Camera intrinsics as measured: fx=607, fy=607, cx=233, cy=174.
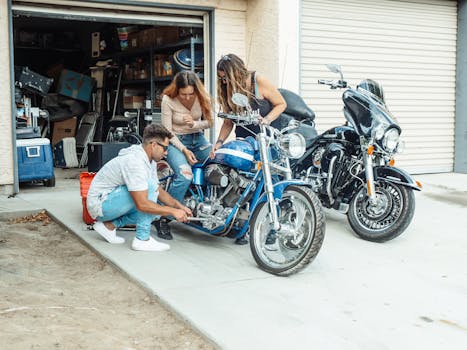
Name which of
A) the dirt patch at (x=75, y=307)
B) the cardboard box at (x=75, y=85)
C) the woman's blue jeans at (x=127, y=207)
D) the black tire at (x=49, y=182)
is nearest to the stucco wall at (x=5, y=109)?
the black tire at (x=49, y=182)

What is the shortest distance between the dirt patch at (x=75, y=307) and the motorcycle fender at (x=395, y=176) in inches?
88.6

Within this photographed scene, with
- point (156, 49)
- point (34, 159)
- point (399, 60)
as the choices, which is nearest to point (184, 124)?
point (34, 159)

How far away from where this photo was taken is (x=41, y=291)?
398 centimetres

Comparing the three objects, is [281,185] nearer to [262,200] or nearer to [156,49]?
[262,200]

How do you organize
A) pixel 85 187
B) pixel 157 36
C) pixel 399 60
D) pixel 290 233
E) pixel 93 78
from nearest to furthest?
1. pixel 290 233
2. pixel 85 187
3. pixel 399 60
4. pixel 157 36
5. pixel 93 78

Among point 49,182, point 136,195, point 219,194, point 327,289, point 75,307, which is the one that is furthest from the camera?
point 49,182

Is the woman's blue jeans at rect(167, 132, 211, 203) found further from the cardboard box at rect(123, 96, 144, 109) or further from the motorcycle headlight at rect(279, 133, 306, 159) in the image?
the cardboard box at rect(123, 96, 144, 109)

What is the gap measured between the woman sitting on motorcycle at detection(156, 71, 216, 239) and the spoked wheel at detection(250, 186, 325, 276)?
0.92 metres

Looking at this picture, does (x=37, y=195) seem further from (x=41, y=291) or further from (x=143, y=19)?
(x=41, y=291)

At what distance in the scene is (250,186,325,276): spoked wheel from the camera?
3.90 meters

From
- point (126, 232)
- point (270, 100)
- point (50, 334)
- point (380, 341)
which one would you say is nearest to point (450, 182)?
point (270, 100)

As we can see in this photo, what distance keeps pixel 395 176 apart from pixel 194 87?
1.81 meters

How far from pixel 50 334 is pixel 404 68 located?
290 inches

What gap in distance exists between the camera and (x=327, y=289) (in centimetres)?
385
